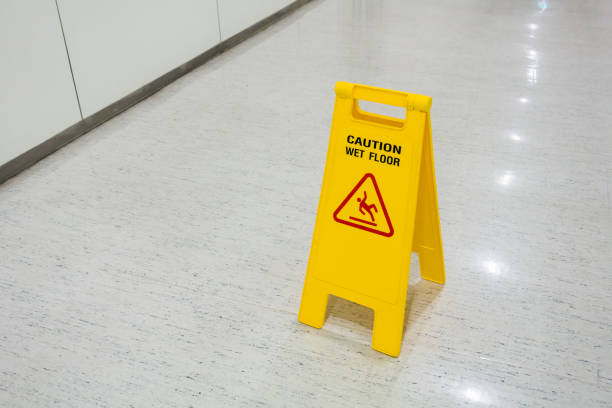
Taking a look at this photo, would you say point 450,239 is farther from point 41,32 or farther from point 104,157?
point 41,32

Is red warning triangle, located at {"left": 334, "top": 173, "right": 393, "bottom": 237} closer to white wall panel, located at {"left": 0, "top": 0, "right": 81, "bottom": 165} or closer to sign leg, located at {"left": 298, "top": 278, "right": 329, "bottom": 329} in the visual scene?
sign leg, located at {"left": 298, "top": 278, "right": 329, "bottom": 329}

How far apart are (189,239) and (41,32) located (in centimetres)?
161

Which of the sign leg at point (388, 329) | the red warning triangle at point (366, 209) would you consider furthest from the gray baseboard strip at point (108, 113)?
the sign leg at point (388, 329)

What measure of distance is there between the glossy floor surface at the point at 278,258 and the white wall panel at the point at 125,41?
21 centimetres

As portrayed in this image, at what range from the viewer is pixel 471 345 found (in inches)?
81.0

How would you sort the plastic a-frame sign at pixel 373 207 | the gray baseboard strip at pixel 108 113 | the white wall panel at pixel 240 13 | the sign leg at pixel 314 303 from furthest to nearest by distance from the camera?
the white wall panel at pixel 240 13
the gray baseboard strip at pixel 108 113
the sign leg at pixel 314 303
the plastic a-frame sign at pixel 373 207

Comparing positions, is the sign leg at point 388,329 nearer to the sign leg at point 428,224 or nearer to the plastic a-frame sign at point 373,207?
the plastic a-frame sign at point 373,207

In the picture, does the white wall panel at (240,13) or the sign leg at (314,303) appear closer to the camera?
the sign leg at (314,303)

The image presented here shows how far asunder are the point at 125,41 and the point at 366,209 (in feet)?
8.79

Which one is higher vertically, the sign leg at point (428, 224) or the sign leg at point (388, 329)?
the sign leg at point (428, 224)

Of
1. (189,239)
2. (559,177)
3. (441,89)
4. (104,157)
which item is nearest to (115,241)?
(189,239)

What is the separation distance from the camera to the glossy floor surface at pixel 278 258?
75.8 inches

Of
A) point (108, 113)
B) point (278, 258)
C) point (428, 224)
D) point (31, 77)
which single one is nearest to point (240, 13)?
point (108, 113)

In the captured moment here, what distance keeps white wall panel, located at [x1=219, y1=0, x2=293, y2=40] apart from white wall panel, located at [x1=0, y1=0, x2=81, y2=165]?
2.02 metres
